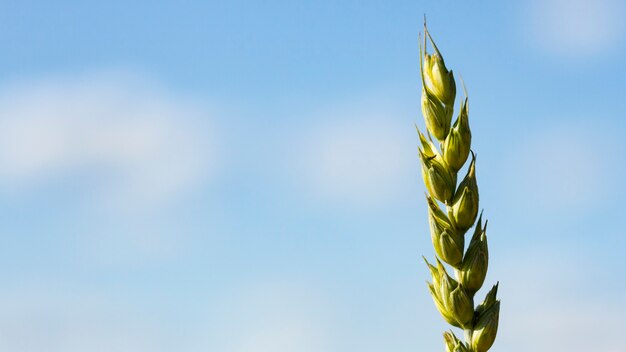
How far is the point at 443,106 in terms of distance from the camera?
14.5ft

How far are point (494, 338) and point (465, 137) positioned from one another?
99 centimetres

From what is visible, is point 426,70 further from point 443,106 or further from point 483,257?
point 483,257

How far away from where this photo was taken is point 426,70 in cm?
452

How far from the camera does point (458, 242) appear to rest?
4164 mm

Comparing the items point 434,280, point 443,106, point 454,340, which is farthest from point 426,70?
point 454,340

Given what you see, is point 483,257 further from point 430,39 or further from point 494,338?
point 430,39

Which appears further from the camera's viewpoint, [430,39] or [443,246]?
[430,39]

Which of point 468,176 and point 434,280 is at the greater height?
point 468,176

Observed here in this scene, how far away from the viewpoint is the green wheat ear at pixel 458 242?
412cm

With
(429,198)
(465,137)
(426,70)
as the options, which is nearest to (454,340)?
(429,198)

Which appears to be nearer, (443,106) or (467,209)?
(467,209)

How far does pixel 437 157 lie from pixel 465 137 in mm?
175

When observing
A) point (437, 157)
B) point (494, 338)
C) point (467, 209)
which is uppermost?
point (437, 157)

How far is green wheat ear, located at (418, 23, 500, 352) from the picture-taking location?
4.12m
